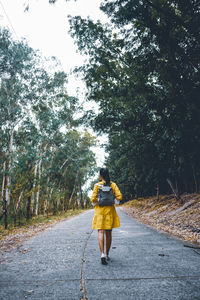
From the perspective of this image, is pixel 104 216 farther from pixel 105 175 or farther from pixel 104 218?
pixel 105 175

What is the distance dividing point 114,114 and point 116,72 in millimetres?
2180

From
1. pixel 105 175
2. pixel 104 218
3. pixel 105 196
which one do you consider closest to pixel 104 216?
pixel 104 218

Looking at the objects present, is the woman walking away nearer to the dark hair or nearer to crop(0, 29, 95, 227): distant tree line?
the dark hair

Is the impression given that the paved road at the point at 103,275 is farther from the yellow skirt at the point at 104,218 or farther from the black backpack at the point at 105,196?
the black backpack at the point at 105,196

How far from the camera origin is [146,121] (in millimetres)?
9227

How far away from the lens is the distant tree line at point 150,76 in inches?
257

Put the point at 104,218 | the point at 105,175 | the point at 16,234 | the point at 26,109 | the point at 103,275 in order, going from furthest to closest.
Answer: the point at 26,109, the point at 16,234, the point at 105,175, the point at 104,218, the point at 103,275

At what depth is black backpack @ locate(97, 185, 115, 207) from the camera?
13.8 ft

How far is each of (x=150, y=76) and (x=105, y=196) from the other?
7.07m

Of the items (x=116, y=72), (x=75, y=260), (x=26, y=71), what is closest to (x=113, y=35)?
(x=116, y=72)

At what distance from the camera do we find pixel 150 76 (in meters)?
9.48

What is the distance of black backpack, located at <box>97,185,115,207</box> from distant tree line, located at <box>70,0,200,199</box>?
3.93m

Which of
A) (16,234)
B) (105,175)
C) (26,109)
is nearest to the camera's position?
(105,175)

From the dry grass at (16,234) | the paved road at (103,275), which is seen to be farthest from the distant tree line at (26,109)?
the paved road at (103,275)
